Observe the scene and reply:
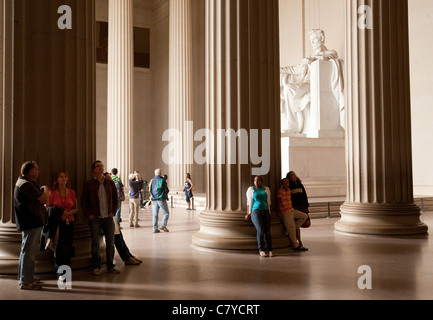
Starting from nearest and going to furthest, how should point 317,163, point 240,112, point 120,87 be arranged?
point 240,112, point 317,163, point 120,87

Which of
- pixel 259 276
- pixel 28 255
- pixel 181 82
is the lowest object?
pixel 259 276

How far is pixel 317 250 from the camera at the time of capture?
29.6 ft

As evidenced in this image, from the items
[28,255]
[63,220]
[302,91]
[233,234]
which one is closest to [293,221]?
[233,234]

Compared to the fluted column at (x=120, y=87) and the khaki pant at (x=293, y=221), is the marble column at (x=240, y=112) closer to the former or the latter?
the khaki pant at (x=293, y=221)

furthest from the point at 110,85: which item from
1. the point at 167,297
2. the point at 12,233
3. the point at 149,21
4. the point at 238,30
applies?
the point at 167,297

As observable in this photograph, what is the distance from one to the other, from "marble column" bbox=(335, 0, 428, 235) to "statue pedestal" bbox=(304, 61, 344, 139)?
7.25 m

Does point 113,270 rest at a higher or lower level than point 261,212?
lower

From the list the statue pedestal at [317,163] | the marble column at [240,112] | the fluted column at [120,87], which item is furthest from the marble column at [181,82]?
the marble column at [240,112]

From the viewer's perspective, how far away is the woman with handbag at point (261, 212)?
328 inches

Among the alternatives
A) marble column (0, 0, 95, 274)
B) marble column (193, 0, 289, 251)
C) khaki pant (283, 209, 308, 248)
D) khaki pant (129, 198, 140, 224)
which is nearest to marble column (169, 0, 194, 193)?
khaki pant (129, 198, 140, 224)

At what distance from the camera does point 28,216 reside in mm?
5914

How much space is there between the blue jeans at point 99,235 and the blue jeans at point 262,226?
8.44ft

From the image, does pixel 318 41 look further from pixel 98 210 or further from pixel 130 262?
pixel 98 210

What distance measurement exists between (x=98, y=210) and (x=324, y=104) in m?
14.0
